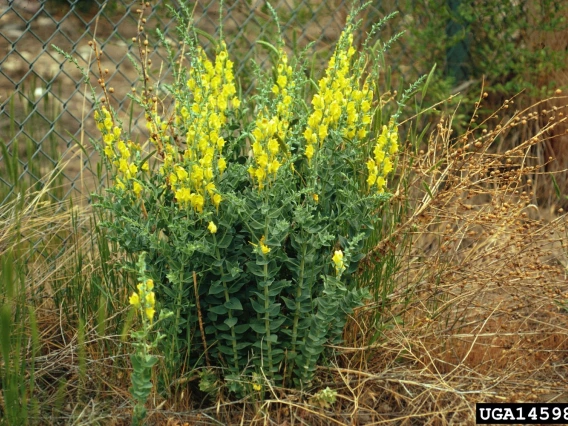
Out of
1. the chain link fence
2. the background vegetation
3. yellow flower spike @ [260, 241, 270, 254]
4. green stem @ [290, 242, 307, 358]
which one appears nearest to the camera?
yellow flower spike @ [260, 241, 270, 254]

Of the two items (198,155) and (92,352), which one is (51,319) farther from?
(198,155)

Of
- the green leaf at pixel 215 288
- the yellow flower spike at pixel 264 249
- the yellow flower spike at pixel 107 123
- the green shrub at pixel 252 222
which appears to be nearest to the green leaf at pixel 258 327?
the green shrub at pixel 252 222

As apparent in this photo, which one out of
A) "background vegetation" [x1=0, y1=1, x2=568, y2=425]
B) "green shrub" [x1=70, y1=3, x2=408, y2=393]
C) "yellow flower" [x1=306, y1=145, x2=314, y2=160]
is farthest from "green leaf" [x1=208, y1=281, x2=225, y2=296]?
"yellow flower" [x1=306, y1=145, x2=314, y2=160]

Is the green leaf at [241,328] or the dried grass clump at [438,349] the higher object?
the green leaf at [241,328]

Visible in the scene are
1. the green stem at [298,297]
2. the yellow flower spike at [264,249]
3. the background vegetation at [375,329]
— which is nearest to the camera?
the yellow flower spike at [264,249]

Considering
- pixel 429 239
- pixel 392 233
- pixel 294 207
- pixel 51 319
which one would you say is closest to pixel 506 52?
pixel 429 239

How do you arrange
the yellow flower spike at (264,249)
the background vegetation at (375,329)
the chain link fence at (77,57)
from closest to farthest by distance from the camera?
the yellow flower spike at (264,249) → the background vegetation at (375,329) → the chain link fence at (77,57)

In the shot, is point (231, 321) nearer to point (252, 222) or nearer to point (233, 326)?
point (233, 326)

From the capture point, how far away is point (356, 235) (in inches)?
88.4

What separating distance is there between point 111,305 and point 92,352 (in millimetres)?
168

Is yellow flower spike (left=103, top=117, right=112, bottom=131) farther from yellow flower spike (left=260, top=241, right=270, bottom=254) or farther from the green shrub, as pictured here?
yellow flower spike (left=260, top=241, right=270, bottom=254)

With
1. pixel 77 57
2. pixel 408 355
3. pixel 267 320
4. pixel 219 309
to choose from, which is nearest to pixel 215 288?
pixel 219 309

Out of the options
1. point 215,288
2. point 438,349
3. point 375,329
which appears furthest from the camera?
point 438,349

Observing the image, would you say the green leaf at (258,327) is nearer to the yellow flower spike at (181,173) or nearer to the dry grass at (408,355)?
the dry grass at (408,355)
